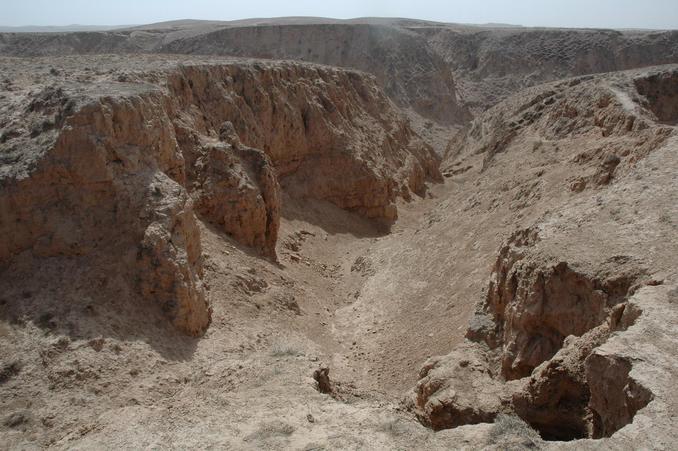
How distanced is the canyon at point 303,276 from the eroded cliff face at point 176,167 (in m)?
0.06

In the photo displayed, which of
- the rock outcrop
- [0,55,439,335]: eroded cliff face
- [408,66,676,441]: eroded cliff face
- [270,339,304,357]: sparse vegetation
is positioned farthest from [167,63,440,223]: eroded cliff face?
the rock outcrop

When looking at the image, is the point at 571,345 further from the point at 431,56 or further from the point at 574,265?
the point at 431,56

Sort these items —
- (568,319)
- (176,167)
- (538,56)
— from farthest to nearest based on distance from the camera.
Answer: (538,56) < (176,167) < (568,319)

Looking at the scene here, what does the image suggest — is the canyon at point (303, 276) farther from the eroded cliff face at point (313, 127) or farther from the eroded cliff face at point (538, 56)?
the eroded cliff face at point (538, 56)

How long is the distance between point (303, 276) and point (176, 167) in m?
5.04

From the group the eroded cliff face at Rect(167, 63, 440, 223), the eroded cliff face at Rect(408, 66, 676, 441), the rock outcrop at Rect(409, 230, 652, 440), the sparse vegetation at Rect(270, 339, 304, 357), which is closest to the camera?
the rock outcrop at Rect(409, 230, 652, 440)

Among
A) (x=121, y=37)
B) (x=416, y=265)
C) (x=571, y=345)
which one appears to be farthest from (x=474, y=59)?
(x=571, y=345)

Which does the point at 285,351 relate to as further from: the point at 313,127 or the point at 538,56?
the point at 538,56

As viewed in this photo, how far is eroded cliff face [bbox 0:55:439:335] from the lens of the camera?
37.1 ft

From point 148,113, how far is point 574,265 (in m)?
9.53

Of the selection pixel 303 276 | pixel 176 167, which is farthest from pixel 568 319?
pixel 176 167

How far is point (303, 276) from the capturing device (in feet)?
56.5

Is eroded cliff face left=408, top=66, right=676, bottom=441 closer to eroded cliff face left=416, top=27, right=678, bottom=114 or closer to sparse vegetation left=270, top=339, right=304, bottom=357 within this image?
sparse vegetation left=270, top=339, right=304, bottom=357

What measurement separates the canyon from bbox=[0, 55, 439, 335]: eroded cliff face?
56 millimetres
